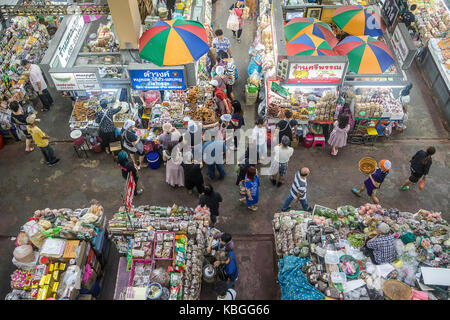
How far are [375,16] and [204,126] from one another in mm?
7465

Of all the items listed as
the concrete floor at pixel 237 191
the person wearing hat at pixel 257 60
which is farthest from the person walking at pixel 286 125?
the person wearing hat at pixel 257 60

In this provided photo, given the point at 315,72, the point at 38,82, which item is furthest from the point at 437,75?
the point at 38,82

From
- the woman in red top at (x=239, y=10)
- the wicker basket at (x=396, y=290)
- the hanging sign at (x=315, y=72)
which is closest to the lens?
the wicker basket at (x=396, y=290)

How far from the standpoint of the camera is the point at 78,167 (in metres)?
10.5

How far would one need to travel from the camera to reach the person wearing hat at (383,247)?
22.8 ft

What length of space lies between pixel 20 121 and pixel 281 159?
801cm

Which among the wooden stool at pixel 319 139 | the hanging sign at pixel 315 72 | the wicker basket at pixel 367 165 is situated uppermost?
the hanging sign at pixel 315 72

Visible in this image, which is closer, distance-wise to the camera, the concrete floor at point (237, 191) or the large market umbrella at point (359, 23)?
the concrete floor at point (237, 191)

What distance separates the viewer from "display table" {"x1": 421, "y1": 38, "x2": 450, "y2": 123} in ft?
38.4

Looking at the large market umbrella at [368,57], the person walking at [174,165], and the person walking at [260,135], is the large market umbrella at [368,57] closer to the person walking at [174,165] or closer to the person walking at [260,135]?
the person walking at [260,135]

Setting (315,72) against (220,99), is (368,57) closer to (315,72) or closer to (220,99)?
(315,72)

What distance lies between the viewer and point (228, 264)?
276 inches

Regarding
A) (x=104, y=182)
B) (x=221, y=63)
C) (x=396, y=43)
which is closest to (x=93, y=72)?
(x=104, y=182)

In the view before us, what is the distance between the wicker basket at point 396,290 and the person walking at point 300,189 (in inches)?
107
